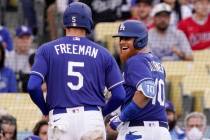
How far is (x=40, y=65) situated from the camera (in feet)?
24.3

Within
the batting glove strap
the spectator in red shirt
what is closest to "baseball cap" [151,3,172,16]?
the spectator in red shirt

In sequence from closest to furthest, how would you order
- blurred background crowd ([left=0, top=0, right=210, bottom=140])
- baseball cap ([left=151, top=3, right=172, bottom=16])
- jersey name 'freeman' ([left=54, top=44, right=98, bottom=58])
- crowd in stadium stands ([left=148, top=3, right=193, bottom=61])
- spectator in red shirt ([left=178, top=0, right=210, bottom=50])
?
jersey name 'freeman' ([left=54, top=44, right=98, bottom=58]) → blurred background crowd ([left=0, top=0, right=210, bottom=140]) → crowd in stadium stands ([left=148, top=3, right=193, bottom=61]) → baseball cap ([left=151, top=3, right=172, bottom=16]) → spectator in red shirt ([left=178, top=0, right=210, bottom=50])

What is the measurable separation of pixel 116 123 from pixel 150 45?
2465mm

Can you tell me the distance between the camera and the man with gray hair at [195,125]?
34.1 feet

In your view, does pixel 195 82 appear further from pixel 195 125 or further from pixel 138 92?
pixel 138 92

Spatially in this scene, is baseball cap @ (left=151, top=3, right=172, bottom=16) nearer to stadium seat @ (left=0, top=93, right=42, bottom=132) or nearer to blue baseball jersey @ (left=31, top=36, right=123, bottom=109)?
stadium seat @ (left=0, top=93, right=42, bottom=132)

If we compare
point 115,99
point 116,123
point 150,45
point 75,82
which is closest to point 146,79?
point 115,99

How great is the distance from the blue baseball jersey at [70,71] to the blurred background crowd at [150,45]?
199 cm

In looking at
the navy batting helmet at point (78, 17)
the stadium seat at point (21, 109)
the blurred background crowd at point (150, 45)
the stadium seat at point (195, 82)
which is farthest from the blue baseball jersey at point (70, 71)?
the stadium seat at point (195, 82)

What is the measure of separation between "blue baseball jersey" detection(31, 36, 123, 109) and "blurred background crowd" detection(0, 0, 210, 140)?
199 cm

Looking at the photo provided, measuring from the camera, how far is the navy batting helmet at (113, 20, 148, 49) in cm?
788

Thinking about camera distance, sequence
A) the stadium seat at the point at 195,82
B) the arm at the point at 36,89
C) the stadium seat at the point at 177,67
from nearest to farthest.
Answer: the arm at the point at 36,89 < the stadium seat at the point at 195,82 < the stadium seat at the point at 177,67

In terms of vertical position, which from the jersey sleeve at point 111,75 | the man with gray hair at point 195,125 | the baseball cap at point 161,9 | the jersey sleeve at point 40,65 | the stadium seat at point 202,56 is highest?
the baseball cap at point 161,9

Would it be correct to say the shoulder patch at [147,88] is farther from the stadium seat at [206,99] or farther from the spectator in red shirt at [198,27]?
the spectator in red shirt at [198,27]
